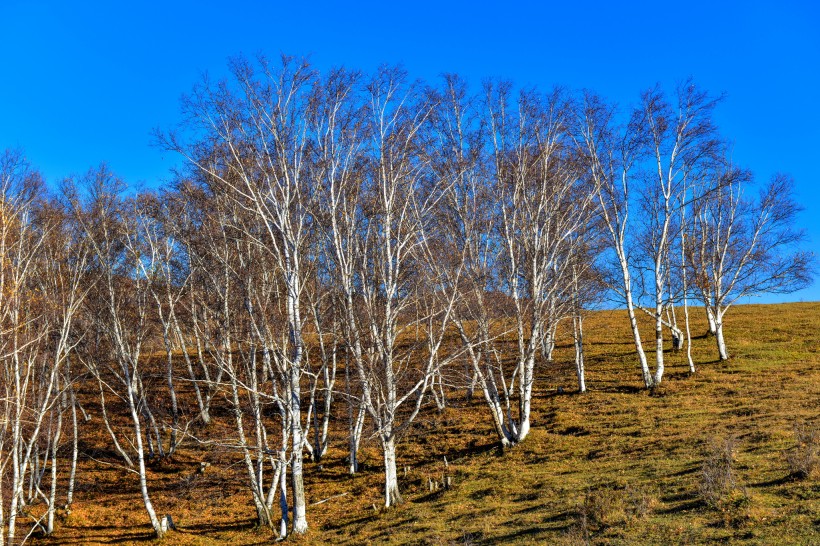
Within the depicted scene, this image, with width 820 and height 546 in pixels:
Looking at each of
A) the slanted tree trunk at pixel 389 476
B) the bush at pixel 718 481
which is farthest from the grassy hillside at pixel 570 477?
the slanted tree trunk at pixel 389 476

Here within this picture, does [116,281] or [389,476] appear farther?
[116,281]

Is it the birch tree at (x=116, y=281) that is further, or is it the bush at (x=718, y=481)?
the birch tree at (x=116, y=281)

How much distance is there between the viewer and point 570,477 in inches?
618

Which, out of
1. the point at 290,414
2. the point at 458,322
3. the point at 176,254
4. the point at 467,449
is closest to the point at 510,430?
the point at 467,449

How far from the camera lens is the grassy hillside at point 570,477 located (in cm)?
1142

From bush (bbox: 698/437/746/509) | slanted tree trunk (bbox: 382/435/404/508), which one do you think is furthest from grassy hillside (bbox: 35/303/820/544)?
slanted tree trunk (bbox: 382/435/404/508)

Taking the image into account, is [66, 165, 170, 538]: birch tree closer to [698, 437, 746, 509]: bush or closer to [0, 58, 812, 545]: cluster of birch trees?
[0, 58, 812, 545]: cluster of birch trees

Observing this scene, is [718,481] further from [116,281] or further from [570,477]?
[116,281]

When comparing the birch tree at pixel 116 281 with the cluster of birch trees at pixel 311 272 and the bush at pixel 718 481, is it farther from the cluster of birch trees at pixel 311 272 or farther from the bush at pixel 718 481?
the bush at pixel 718 481

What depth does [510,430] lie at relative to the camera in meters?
20.5

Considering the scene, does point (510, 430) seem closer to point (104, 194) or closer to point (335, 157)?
point (335, 157)

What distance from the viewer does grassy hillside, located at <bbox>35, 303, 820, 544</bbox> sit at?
37.5 feet

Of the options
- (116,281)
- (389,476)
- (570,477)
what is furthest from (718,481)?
(116,281)

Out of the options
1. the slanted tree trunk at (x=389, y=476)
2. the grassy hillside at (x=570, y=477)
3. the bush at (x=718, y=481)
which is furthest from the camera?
the slanted tree trunk at (x=389, y=476)
